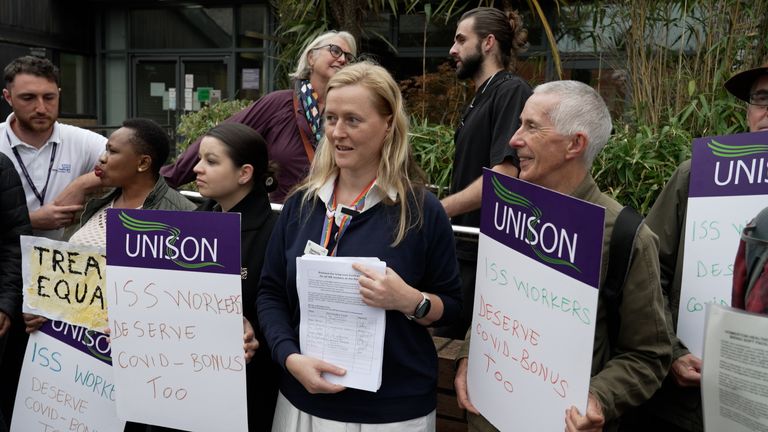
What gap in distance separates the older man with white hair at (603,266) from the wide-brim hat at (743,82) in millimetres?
817

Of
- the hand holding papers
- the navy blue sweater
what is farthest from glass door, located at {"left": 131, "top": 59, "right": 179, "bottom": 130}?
the hand holding papers

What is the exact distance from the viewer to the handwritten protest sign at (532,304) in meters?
1.79

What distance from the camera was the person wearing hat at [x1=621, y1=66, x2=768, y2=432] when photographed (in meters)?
2.33

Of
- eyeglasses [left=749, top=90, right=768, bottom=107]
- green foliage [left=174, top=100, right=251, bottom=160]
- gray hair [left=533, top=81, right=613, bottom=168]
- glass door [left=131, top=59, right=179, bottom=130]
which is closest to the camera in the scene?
gray hair [left=533, top=81, right=613, bottom=168]

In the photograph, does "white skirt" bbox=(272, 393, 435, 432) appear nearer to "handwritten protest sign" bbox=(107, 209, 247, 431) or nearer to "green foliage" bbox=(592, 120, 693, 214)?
"handwritten protest sign" bbox=(107, 209, 247, 431)

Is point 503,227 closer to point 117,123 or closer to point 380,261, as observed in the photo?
point 380,261

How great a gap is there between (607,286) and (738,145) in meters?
0.73

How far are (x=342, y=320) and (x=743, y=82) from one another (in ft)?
5.97

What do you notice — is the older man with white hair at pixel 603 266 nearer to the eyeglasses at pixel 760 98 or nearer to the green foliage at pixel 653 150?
the eyeglasses at pixel 760 98

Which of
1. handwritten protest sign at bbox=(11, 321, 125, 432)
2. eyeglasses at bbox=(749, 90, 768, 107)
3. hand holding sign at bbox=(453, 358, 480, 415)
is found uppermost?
eyeglasses at bbox=(749, 90, 768, 107)

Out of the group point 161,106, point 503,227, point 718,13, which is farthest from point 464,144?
point 161,106

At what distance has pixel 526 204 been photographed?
200cm

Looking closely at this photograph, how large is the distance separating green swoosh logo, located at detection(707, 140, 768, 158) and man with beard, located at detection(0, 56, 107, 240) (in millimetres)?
2905

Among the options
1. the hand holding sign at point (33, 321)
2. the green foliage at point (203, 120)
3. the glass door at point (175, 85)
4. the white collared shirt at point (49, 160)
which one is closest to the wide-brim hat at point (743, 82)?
the hand holding sign at point (33, 321)
